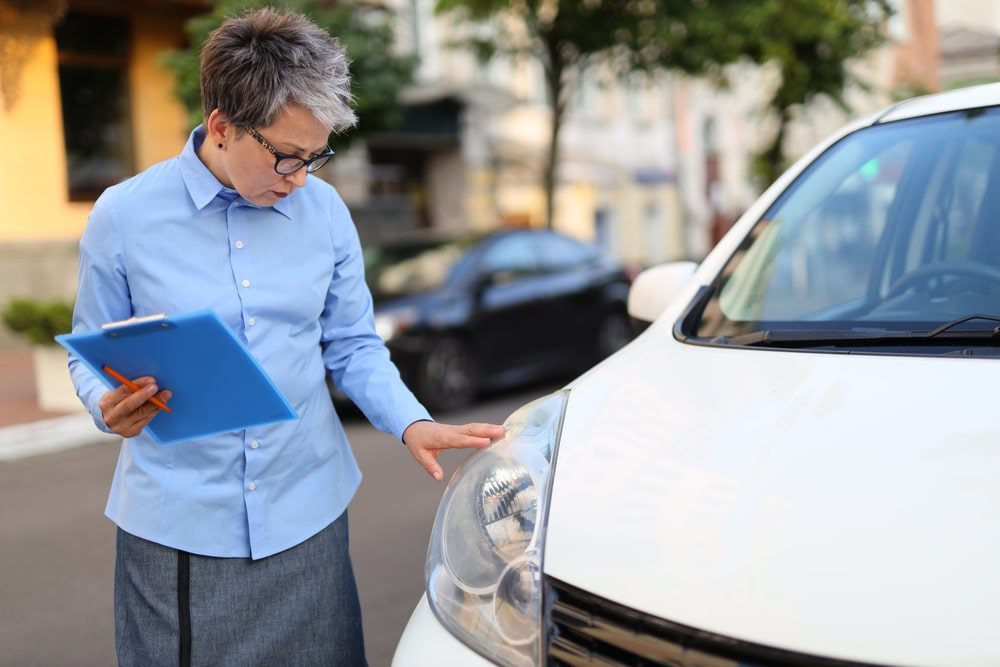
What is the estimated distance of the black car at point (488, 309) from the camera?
8.67m

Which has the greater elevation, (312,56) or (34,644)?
(312,56)

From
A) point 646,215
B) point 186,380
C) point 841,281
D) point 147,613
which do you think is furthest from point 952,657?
point 646,215

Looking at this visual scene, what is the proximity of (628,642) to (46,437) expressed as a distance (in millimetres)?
7306

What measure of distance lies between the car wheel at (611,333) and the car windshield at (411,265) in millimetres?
1754

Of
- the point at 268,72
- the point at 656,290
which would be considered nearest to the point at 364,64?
the point at 656,290

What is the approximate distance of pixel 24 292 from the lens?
14109mm

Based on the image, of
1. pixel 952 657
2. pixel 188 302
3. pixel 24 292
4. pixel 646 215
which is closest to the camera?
pixel 952 657

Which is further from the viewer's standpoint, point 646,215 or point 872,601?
point 646,215

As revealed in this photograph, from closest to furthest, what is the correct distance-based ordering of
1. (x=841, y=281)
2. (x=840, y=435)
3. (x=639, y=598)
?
(x=639, y=598), (x=840, y=435), (x=841, y=281)

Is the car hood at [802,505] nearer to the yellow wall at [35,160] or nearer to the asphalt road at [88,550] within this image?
the asphalt road at [88,550]

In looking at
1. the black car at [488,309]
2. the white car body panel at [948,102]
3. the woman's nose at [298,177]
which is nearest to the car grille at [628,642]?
the woman's nose at [298,177]

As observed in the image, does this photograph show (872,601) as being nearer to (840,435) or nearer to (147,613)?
(840,435)

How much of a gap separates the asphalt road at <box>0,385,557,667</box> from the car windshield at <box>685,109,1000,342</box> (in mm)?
1767

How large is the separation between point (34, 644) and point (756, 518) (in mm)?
3162
